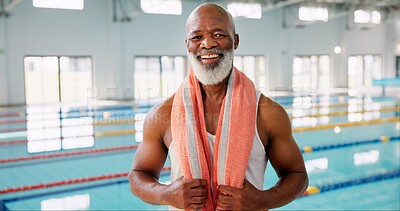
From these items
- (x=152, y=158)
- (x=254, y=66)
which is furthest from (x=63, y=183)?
(x=254, y=66)

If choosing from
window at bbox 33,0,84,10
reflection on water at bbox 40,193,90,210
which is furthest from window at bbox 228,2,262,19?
reflection on water at bbox 40,193,90,210

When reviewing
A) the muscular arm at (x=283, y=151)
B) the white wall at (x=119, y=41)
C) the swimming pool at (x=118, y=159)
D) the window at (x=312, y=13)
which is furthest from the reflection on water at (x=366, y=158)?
the window at (x=312, y=13)

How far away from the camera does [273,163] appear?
5.25ft

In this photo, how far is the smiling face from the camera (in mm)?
1465

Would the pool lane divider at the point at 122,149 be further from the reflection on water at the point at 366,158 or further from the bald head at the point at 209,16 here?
the bald head at the point at 209,16

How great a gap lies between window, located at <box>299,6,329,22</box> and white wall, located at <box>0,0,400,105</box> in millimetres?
416

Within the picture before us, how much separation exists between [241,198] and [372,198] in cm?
347

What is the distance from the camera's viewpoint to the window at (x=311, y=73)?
67.3 feet

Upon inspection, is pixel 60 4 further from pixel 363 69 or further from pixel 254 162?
pixel 363 69

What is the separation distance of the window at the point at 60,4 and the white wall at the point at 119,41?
0.49 ft

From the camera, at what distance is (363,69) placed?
2238 cm

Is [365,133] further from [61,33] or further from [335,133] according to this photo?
[61,33]

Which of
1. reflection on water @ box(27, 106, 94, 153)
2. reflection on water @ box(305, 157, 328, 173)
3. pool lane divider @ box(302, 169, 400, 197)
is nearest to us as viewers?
pool lane divider @ box(302, 169, 400, 197)

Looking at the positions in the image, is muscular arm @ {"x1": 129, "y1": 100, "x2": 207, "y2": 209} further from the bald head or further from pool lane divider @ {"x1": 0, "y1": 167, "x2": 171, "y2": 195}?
pool lane divider @ {"x1": 0, "y1": 167, "x2": 171, "y2": 195}
